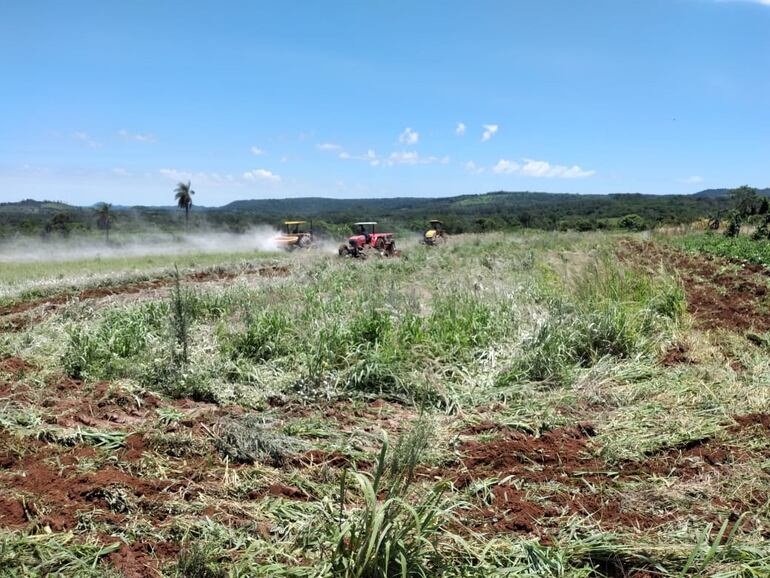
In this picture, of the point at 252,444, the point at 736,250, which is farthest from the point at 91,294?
the point at 736,250

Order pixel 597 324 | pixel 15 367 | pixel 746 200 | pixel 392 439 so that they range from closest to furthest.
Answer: pixel 392 439 < pixel 15 367 < pixel 597 324 < pixel 746 200

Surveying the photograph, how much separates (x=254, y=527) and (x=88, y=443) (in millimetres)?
1812

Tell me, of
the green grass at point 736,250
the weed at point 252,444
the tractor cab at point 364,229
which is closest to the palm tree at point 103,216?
the tractor cab at point 364,229

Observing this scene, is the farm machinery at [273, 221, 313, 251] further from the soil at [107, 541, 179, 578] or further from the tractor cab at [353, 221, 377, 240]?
the soil at [107, 541, 179, 578]

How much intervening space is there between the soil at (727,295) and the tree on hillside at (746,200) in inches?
1224

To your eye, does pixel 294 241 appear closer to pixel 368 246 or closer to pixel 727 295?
pixel 368 246

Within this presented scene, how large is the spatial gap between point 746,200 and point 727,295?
4423 cm

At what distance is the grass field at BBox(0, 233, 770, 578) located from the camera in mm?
2846

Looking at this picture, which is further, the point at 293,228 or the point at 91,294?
the point at 293,228

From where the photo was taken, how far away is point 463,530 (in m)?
3.10

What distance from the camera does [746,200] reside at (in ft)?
155

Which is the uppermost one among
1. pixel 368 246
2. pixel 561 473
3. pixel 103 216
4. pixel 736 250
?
pixel 103 216

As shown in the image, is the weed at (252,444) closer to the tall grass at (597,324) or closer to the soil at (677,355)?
the tall grass at (597,324)

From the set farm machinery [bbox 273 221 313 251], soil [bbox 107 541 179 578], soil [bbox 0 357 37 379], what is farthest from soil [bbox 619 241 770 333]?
farm machinery [bbox 273 221 313 251]
